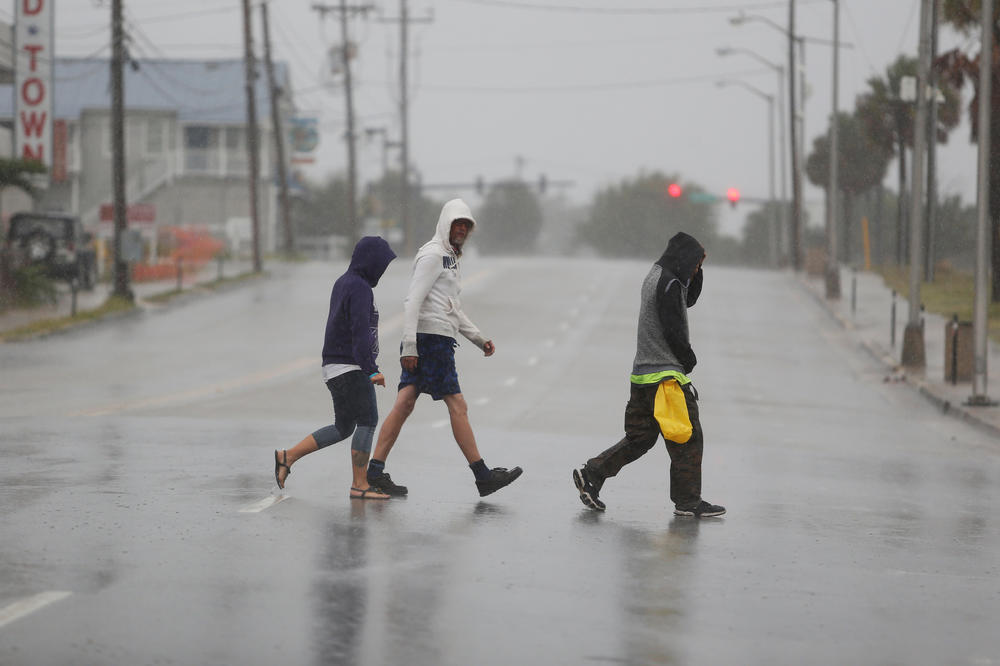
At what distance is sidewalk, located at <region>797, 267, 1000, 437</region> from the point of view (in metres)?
21.5

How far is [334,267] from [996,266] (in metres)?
24.2

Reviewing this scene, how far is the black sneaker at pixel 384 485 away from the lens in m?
10.5

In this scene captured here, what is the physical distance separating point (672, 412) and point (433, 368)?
5.22 feet

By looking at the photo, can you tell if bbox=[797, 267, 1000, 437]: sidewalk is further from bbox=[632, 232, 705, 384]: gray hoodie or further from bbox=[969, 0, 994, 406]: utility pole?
bbox=[632, 232, 705, 384]: gray hoodie

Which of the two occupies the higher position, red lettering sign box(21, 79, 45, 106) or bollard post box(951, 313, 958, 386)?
red lettering sign box(21, 79, 45, 106)

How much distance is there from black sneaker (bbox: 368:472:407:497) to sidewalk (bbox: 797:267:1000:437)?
10.6 meters

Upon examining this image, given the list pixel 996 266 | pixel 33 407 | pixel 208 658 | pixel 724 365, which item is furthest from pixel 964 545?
pixel 996 266

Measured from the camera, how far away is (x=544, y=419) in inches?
728

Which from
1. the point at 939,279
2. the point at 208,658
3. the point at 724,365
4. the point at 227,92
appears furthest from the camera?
the point at 227,92

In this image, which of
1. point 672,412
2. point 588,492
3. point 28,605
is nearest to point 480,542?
point 588,492

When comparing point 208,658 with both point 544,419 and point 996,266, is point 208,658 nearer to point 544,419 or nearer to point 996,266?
point 544,419

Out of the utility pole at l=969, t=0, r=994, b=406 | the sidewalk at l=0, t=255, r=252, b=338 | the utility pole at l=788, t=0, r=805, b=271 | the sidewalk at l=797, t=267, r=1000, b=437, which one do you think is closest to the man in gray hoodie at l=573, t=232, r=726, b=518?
the sidewalk at l=797, t=267, r=1000, b=437

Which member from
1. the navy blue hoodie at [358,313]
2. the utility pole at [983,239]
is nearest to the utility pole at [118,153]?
the utility pole at [983,239]

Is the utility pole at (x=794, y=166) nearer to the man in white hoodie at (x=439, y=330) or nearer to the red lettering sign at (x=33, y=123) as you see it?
the red lettering sign at (x=33, y=123)
